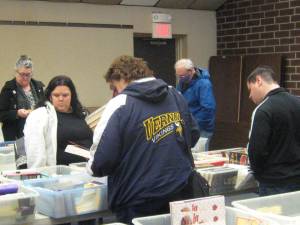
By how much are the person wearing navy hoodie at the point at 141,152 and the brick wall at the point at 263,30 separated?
149 inches

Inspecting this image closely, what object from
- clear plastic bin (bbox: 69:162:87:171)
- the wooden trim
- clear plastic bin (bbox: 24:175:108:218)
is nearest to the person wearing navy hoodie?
clear plastic bin (bbox: 24:175:108:218)

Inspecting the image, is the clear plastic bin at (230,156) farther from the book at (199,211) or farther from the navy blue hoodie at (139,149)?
the book at (199,211)

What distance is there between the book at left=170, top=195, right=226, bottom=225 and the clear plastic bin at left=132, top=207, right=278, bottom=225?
0.04 meters

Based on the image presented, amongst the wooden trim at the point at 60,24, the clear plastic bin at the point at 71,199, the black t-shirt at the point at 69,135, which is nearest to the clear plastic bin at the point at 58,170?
the black t-shirt at the point at 69,135

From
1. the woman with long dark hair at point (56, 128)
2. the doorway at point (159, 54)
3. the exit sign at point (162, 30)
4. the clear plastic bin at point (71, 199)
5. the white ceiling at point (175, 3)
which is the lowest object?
the clear plastic bin at point (71, 199)

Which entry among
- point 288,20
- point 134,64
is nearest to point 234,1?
point 288,20

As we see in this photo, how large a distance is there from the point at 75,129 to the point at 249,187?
109 cm

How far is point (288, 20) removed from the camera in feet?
19.2

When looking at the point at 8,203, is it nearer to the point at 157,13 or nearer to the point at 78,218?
the point at 78,218

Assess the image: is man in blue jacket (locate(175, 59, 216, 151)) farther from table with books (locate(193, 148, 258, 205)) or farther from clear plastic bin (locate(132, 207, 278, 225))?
clear plastic bin (locate(132, 207, 278, 225))

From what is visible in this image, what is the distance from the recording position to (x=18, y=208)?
226 cm

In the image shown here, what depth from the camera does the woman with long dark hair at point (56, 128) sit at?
2996mm

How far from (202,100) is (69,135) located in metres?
2.02

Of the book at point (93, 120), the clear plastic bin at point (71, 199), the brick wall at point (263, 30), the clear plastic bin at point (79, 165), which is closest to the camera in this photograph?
the clear plastic bin at point (71, 199)
